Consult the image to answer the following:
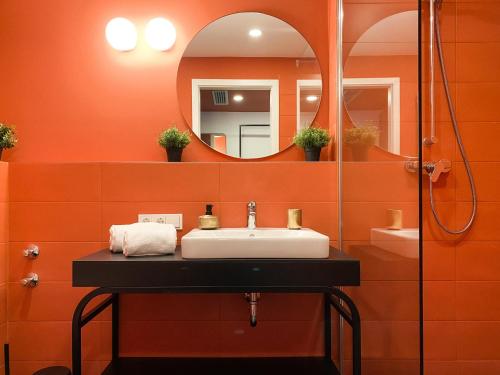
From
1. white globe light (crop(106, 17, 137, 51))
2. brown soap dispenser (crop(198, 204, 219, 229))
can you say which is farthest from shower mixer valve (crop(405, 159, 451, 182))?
white globe light (crop(106, 17, 137, 51))

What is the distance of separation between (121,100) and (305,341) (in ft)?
5.22

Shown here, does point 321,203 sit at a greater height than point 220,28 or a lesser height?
lesser

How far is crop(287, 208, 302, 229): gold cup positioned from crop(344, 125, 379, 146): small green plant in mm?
406

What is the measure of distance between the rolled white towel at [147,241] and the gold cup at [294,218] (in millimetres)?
577

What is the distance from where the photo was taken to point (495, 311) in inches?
65.5

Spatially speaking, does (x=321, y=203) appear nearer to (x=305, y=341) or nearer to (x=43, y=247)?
(x=305, y=341)

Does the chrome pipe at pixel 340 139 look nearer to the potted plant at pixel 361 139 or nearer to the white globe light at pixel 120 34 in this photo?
the potted plant at pixel 361 139

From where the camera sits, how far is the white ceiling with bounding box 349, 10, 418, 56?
3.05ft

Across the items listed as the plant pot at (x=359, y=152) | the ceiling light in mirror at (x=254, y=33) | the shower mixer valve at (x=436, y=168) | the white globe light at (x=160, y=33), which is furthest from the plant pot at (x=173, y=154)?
the shower mixer valve at (x=436, y=168)

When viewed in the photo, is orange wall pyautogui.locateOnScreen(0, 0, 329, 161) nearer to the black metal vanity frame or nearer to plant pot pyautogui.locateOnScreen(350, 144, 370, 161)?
plant pot pyautogui.locateOnScreen(350, 144, 370, 161)

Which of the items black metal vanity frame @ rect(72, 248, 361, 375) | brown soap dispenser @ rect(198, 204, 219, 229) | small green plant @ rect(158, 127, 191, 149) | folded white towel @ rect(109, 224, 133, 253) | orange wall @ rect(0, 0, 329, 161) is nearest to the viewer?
black metal vanity frame @ rect(72, 248, 361, 375)

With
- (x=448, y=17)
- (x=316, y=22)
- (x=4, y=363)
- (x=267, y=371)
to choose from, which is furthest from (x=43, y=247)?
(x=448, y=17)

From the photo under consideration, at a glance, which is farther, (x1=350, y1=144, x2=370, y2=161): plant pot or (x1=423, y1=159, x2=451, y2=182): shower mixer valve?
(x1=423, y1=159, x2=451, y2=182): shower mixer valve

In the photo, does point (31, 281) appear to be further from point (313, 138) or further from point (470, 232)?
point (470, 232)
